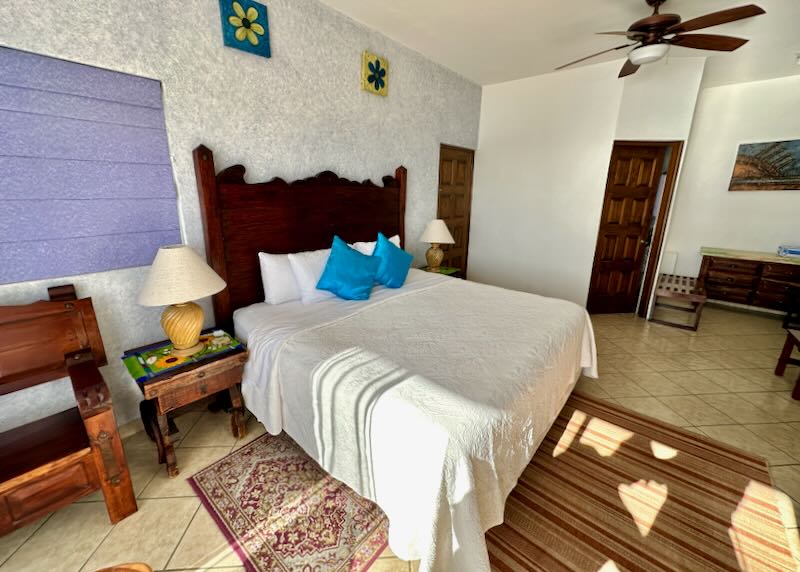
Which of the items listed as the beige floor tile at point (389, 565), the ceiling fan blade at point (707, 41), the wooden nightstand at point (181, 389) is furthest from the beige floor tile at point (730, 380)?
the wooden nightstand at point (181, 389)

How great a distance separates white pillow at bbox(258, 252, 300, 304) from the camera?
233 cm

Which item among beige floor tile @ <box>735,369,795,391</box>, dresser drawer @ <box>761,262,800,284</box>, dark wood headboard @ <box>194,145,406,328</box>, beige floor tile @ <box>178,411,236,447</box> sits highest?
dark wood headboard @ <box>194,145,406,328</box>

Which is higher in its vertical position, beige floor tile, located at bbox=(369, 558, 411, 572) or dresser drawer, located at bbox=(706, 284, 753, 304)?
dresser drawer, located at bbox=(706, 284, 753, 304)

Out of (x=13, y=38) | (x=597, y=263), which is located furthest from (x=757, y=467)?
(x=13, y=38)

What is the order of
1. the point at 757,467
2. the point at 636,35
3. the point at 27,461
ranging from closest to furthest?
the point at 27,461, the point at 757,467, the point at 636,35

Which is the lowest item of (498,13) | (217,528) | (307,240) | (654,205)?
(217,528)

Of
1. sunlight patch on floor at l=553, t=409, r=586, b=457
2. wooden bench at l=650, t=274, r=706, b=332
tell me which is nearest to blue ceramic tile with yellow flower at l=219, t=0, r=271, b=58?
sunlight patch on floor at l=553, t=409, r=586, b=457

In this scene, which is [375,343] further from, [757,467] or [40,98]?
[757,467]

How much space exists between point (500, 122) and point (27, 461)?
4.97 m

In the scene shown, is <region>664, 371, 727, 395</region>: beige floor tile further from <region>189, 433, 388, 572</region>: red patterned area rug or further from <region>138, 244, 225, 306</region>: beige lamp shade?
<region>138, 244, 225, 306</region>: beige lamp shade

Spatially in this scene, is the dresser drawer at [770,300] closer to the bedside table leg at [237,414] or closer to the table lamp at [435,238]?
the table lamp at [435,238]

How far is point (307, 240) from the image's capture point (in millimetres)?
2668

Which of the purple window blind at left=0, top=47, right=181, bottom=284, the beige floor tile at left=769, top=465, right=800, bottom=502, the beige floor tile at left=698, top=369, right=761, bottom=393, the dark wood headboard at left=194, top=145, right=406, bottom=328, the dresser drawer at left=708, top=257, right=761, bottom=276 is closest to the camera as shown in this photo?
the purple window blind at left=0, top=47, right=181, bottom=284

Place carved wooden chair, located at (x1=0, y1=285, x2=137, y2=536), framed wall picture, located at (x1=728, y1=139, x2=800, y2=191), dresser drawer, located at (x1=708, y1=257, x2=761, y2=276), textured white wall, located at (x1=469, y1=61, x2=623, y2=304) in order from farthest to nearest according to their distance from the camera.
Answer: dresser drawer, located at (x1=708, y1=257, x2=761, y2=276), framed wall picture, located at (x1=728, y1=139, x2=800, y2=191), textured white wall, located at (x1=469, y1=61, x2=623, y2=304), carved wooden chair, located at (x1=0, y1=285, x2=137, y2=536)
